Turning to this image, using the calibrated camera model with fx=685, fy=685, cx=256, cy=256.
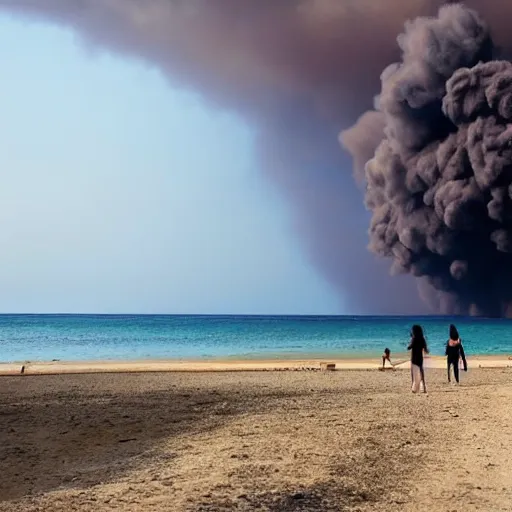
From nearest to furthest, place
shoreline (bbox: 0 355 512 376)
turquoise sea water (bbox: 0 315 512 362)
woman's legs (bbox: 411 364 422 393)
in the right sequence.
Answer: woman's legs (bbox: 411 364 422 393) < shoreline (bbox: 0 355 512 376) < turquoise sea water (bbox: 0 315 512 362)

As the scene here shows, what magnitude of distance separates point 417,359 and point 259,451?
28.9 ft

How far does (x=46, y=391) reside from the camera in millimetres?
19281

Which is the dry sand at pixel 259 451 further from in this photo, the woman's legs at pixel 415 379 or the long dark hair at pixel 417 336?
the long dark hair at pixel 417 336

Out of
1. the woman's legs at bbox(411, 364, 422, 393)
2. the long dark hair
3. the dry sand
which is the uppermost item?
the long dark hair

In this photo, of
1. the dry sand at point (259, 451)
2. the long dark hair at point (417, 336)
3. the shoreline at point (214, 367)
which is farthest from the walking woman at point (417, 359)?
the shoreline at point (214, 367)

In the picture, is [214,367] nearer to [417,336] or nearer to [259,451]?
[417,336]

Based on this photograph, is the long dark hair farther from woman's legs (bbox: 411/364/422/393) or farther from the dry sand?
the dry sand

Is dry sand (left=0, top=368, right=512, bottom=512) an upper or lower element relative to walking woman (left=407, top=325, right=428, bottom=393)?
lower

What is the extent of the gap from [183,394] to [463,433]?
8.55 m

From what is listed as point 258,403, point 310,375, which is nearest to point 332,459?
point 258,403

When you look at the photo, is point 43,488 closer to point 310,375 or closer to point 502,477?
point 502,477

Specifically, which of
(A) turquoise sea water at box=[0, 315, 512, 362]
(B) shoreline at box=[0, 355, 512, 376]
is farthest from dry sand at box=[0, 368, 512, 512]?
(A) turquoise sea water at box=[0, 315, 512, 362]

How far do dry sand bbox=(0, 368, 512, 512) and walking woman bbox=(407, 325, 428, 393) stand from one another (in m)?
0.48

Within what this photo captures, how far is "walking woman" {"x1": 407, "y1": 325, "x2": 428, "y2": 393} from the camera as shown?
17484mm
